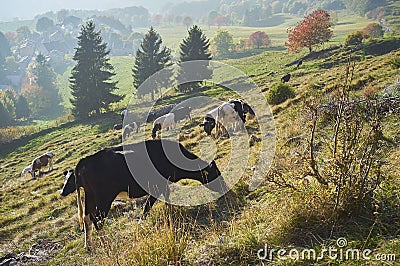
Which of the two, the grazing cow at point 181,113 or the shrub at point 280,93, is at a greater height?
the shrub at point 280,93

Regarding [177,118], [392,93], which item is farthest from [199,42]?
[392,93]

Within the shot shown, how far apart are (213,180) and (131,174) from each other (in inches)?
74.9

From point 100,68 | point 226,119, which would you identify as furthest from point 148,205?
point 100,68

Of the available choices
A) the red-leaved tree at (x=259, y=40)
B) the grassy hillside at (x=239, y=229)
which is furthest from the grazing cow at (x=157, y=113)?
the red-leaved tree at (x=259, y=40)

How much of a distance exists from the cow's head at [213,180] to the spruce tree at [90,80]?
4046cm

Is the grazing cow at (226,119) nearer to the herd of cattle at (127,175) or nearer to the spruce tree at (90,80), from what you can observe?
the herd of cattle at (127,175)

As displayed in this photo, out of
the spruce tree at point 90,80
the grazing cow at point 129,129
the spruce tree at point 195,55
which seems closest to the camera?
the grazing cow at point 129,129

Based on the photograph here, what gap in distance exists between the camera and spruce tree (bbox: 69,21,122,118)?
45156 millimetres

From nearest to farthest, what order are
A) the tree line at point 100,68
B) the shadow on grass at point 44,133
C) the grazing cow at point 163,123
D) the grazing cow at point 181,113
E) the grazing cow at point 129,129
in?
the grazing cow at point 163,123, the grazing cow at point 181,113, the grazing cow at point 129,129, the shadow on grass at point 44,133, the tree line at point 100,68

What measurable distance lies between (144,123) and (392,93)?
23.7 m

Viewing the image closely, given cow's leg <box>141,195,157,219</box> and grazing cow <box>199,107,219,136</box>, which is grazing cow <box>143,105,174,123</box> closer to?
grazing cow <box>199,107,219,136</box>

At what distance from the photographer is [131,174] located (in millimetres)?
7066

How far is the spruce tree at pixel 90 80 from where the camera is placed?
148 feet

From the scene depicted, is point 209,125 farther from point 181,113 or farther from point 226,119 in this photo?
point 181,113
